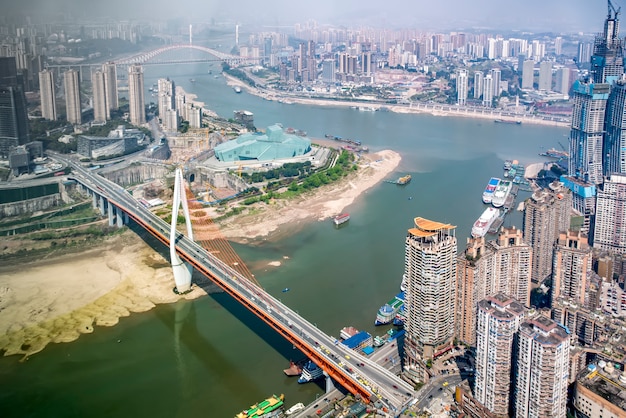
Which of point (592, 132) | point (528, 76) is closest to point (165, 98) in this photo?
point (592, 132)

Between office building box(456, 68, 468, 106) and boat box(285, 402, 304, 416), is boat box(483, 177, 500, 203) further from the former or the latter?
office building box(456, 68, 468, 106)

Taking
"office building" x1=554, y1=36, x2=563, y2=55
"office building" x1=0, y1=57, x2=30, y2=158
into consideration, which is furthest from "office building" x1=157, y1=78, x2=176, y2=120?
"office building" x1=554, y1=36, x2=563, y2=55

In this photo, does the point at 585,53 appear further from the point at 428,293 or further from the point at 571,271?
the point at 428,293

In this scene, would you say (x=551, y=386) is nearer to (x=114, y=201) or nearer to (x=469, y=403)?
(x=469, y=403)

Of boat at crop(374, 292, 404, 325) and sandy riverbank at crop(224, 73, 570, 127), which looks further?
sandy riverbank at crop(224, 73, 570, 127)

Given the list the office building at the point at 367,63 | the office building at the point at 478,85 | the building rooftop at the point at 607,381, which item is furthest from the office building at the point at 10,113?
the office building at the point at 367,63

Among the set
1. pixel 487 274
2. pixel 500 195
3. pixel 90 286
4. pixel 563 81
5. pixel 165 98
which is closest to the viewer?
pixel 487 274

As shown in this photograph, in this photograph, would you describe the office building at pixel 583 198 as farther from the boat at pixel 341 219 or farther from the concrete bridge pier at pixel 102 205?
the concrete bridge pier at pixel 102 205
